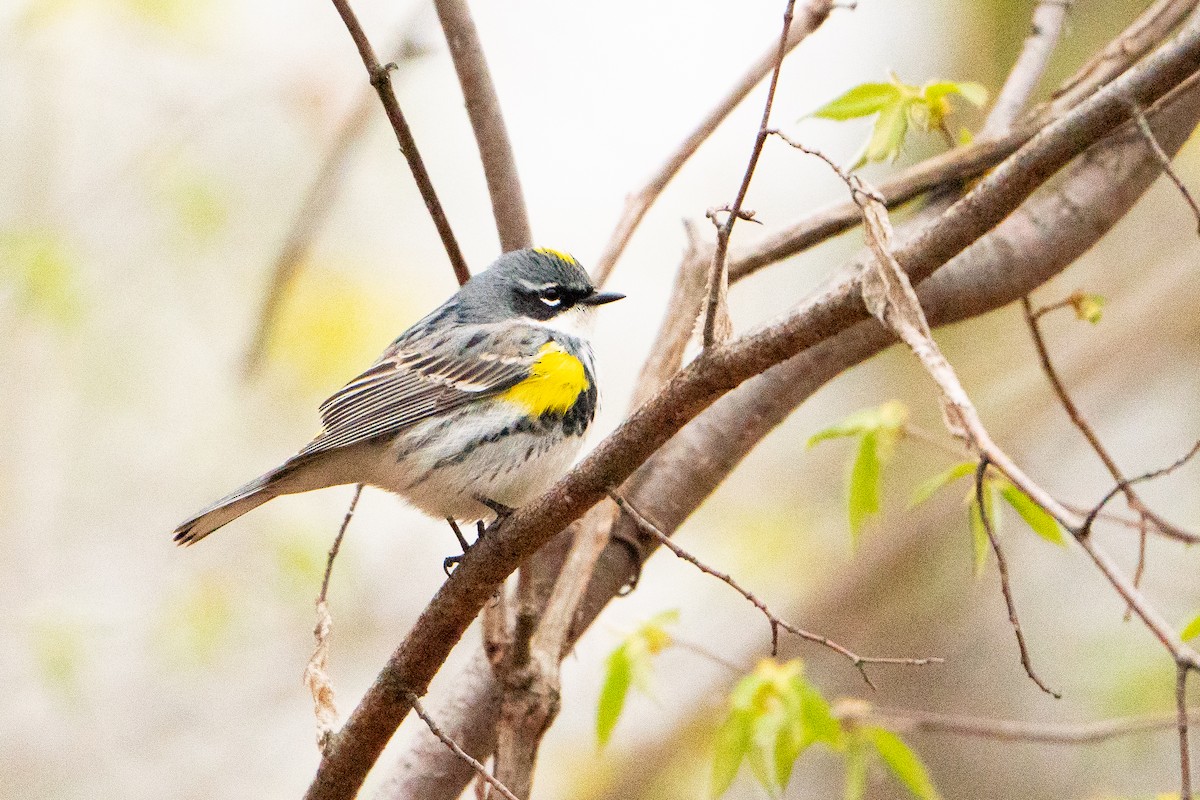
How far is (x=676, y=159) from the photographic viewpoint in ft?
12.9

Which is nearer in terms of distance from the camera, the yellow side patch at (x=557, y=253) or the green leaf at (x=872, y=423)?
the green leaf at (x=872, y=423)

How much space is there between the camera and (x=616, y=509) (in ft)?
12.0

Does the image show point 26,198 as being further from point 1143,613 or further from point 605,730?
point 1143,613

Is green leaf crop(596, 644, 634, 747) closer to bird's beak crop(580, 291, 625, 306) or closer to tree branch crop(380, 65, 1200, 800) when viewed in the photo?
tree branch crop(380, 65, 1200, 800)

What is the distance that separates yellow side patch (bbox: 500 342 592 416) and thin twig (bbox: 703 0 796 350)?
1325mm

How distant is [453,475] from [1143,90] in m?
2.12

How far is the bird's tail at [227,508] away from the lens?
10.5ft

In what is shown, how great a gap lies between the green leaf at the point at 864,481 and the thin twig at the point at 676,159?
3.96 feet

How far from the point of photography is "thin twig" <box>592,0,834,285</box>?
12.5ft

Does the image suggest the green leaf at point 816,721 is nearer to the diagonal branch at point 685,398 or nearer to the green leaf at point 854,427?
the green leaf at point 854,427

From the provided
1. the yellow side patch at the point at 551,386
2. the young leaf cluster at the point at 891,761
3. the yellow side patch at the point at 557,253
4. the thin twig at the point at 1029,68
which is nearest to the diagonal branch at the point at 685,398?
the yellow side patch at the point at 551,386

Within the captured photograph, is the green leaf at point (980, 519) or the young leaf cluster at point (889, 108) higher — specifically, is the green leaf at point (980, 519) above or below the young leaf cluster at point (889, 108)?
below

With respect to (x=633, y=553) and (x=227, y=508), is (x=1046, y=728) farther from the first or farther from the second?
(x=227, y=508)

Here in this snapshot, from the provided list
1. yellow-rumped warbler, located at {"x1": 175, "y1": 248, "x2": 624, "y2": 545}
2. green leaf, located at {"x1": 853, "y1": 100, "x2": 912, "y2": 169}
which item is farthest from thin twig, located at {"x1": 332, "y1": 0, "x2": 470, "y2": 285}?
green leaf, located at {"x1": 853, "y1": 100, "x2": 912, "y2": 169}
